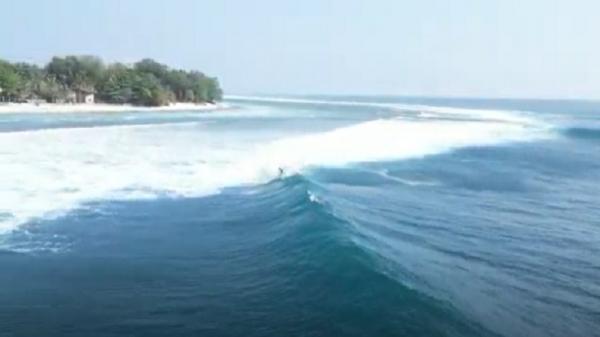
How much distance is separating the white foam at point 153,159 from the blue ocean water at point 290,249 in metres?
0.19

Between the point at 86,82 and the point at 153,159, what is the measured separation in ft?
258

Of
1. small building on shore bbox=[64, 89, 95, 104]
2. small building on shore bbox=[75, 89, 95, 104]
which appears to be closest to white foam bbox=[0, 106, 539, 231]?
small building on shore bbox=[64, 89, 95, 104]

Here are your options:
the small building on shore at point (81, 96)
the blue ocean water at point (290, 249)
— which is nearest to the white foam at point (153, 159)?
the blue ocean water at point (290, 249)

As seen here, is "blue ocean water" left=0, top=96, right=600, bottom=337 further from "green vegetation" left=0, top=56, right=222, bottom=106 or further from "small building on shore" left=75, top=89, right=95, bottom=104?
"small building on shore" left=75, top=89, right=95, bottom=104

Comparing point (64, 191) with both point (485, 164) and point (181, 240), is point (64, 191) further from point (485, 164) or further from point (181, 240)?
point (485, 164)

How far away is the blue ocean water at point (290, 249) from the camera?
10391 mm

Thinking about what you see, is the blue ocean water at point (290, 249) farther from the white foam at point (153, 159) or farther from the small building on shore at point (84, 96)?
the small building on shore at point (84, 96)

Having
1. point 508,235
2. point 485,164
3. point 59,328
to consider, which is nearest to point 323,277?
point 59,328

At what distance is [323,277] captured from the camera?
12.5 meters

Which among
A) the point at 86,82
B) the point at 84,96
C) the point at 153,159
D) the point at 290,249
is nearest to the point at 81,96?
the point at 84,96

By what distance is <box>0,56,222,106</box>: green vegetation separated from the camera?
9031 cm

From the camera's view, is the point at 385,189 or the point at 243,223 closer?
the point at 243,223

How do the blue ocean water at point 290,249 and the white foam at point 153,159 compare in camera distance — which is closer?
the blue ocean water at point 290,249

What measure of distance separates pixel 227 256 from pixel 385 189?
34.1ft
